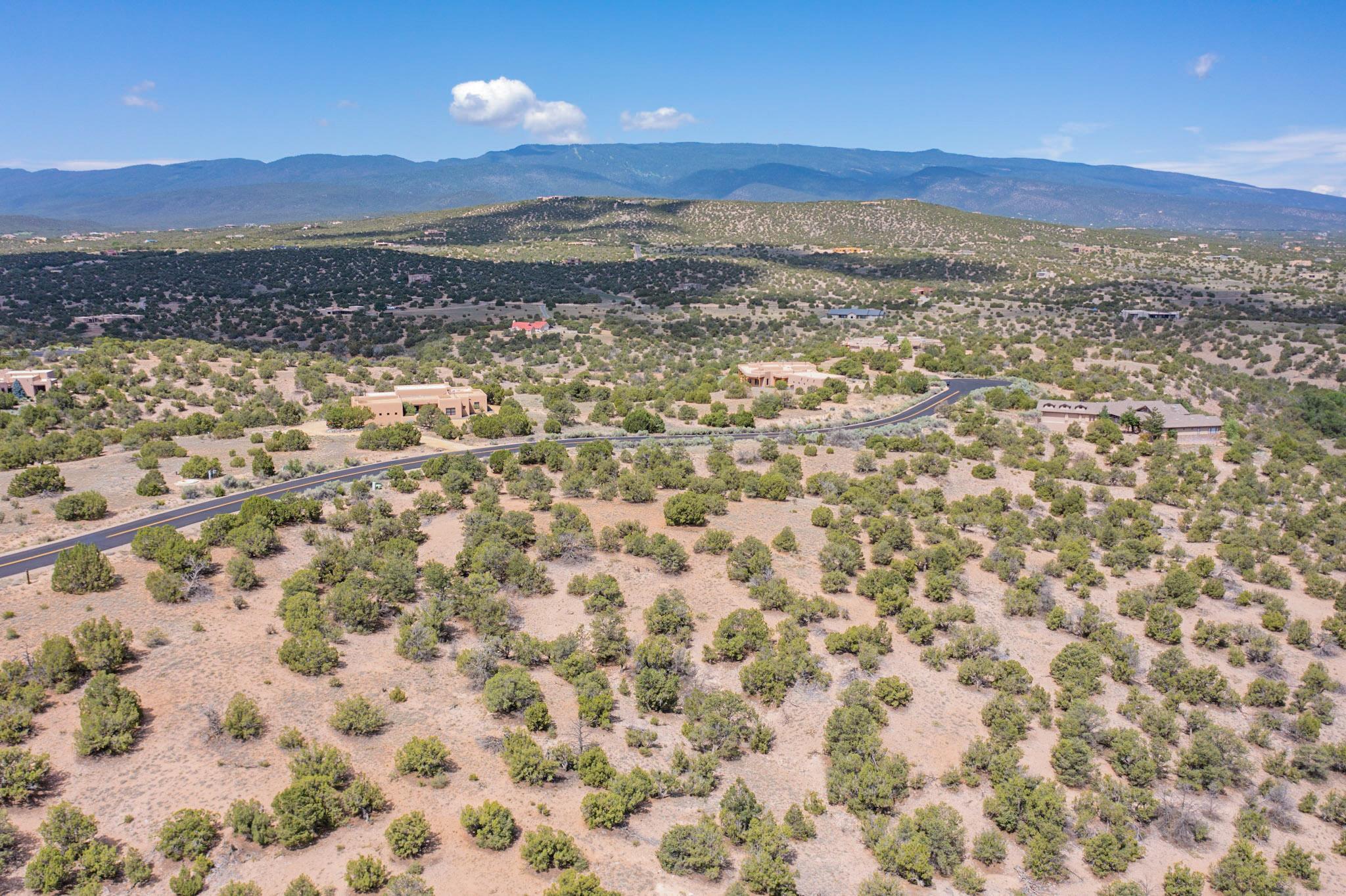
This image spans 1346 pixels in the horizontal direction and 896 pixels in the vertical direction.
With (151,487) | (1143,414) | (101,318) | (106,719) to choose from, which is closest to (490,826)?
(106,719)

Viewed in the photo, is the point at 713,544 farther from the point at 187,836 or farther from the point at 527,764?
the point at 187,836

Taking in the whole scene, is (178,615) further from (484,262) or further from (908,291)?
(484,262)

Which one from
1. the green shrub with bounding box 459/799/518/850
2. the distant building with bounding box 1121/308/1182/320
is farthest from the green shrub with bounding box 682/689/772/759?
the distant building with bounding box 1121/308/1182/320

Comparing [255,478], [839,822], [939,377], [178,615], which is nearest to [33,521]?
[255,478]

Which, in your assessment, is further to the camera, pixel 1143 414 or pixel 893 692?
pixel 1143 414

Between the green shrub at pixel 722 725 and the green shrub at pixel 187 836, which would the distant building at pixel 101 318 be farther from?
the green shrub at pixel 722 725
